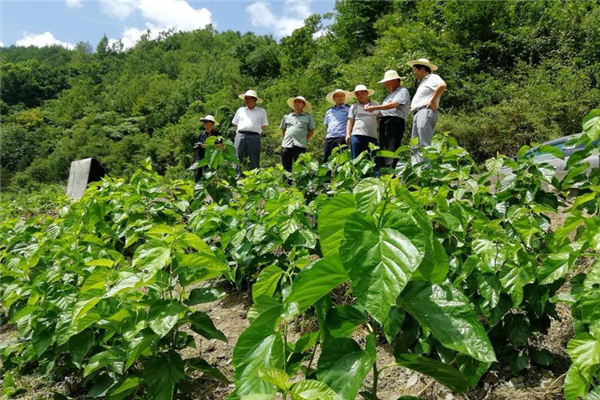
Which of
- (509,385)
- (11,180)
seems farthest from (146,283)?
(11,180)

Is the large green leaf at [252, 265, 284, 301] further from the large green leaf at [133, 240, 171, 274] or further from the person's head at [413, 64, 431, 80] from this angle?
the person's head at [413, 64, 431, 80]

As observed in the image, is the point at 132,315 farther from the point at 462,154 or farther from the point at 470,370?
the point at 462,154

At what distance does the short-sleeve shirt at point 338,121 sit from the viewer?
17.4 ft

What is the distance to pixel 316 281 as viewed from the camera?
0.74 metres

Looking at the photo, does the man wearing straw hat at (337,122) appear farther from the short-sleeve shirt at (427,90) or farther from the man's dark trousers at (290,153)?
the short-sleeve shirt at (427,90)

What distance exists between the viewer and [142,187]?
9.82ft

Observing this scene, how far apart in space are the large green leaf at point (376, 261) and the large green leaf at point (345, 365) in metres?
0.17

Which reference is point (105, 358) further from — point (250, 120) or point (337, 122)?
point (250, 120)

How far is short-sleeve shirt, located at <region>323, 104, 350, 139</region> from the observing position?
5316 mm

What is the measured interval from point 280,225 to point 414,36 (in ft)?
44.2

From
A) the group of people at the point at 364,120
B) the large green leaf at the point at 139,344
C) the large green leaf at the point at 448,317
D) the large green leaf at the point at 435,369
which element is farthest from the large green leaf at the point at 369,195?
the group of people at the point at 364,120

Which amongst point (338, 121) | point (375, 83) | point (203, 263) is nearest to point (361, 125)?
point (338, 121)

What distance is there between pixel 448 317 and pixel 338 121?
15.6 ft

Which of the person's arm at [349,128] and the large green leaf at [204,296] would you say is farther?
the person's arm at [349,128]
